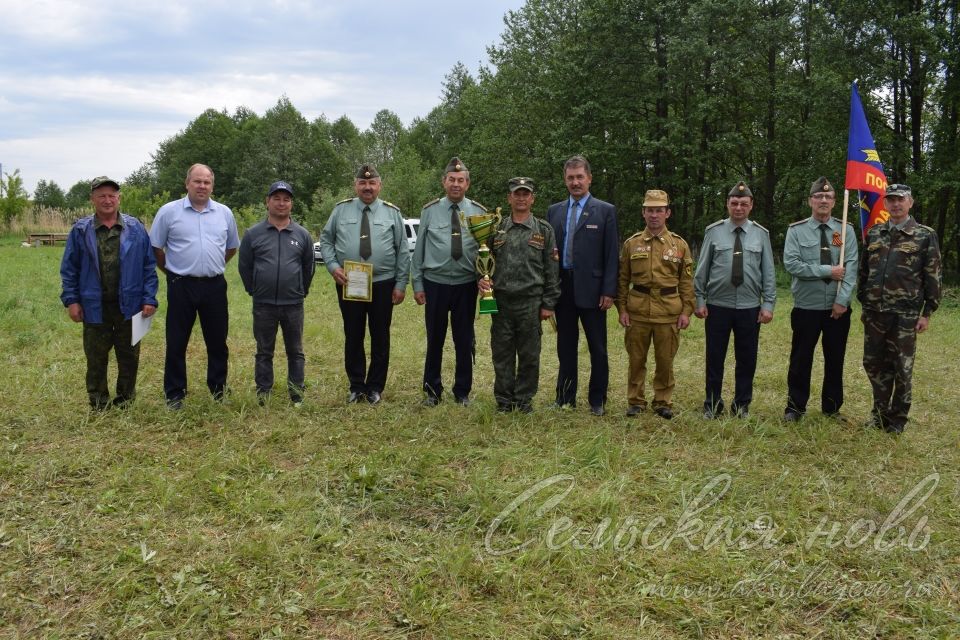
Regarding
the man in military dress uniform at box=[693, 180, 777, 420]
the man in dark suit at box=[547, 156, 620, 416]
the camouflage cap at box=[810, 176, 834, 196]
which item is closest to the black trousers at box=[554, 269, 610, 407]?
the man in dark suit at box=[547, 156, 620, 416]

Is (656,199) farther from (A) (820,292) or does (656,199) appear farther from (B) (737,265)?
(A) (820,292)

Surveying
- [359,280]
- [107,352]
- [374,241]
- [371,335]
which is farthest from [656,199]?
[107,352]

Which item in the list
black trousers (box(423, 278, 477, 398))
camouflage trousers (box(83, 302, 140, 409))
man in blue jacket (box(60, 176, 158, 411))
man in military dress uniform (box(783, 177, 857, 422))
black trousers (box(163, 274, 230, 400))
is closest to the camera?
man in blue jacket (box(60, 176, 158, 411))

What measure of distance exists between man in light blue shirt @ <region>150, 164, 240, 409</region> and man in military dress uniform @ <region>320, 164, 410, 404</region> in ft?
2.77

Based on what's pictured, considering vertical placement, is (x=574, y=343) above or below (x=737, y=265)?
below

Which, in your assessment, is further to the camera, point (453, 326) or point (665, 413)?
point (453, 326)

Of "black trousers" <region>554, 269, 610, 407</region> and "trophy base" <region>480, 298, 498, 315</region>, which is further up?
"trophy base" <region>480, 298, 498, 315</region>

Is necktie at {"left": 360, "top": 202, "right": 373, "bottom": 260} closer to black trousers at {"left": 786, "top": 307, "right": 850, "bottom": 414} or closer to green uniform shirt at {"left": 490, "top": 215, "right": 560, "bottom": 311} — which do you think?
green uniform shirt at {"left": 490, "top": 215, "right": 560, "bottom": 311}

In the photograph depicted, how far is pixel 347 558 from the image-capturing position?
10.8 feet

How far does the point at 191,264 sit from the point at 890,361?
537 cm

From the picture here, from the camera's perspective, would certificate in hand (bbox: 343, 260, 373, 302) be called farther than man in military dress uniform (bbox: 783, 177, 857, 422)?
Yes

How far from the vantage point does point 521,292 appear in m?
5.47

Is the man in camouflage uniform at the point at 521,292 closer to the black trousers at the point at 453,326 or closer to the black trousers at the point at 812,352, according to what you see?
the black trousers at the point at 453,326

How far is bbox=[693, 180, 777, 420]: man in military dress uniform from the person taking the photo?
5586 millimetres
